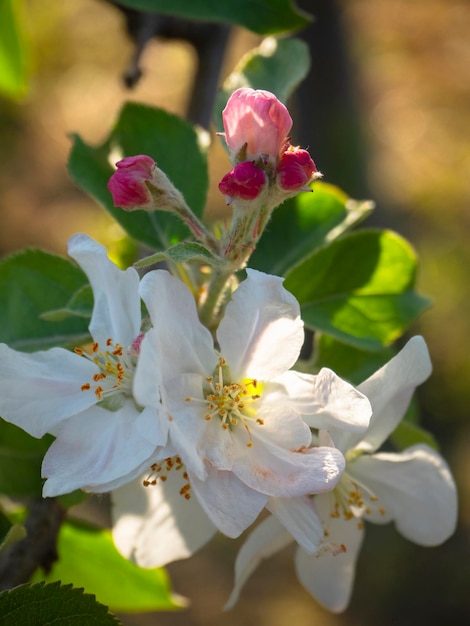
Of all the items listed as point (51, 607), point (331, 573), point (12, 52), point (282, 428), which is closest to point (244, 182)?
point (282, 428)

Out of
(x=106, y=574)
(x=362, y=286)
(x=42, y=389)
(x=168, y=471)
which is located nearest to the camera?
(x=42, y=389)

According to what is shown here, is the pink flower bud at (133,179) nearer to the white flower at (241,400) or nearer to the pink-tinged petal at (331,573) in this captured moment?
the white flower at (241,400)

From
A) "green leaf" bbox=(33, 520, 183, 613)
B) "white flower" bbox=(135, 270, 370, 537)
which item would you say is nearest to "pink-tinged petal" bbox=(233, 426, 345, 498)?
"white flower" bbox=(135, 270, 370, 537)

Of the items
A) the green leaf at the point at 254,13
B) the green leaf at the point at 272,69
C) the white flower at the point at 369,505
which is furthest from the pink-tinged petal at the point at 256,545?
the green leaf at the point at 254,13

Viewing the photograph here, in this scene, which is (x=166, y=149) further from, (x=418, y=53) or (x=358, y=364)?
(x=418, y=53)

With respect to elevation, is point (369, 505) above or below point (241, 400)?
below

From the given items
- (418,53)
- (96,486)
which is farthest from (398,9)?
(96,486)

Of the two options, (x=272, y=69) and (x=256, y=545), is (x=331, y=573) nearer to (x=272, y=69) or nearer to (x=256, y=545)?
(x=256, y=545)

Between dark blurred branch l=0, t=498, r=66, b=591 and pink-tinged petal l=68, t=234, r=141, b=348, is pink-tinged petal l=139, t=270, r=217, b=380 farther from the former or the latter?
dark blurred branch l=0, t=498, r=66, b=591
